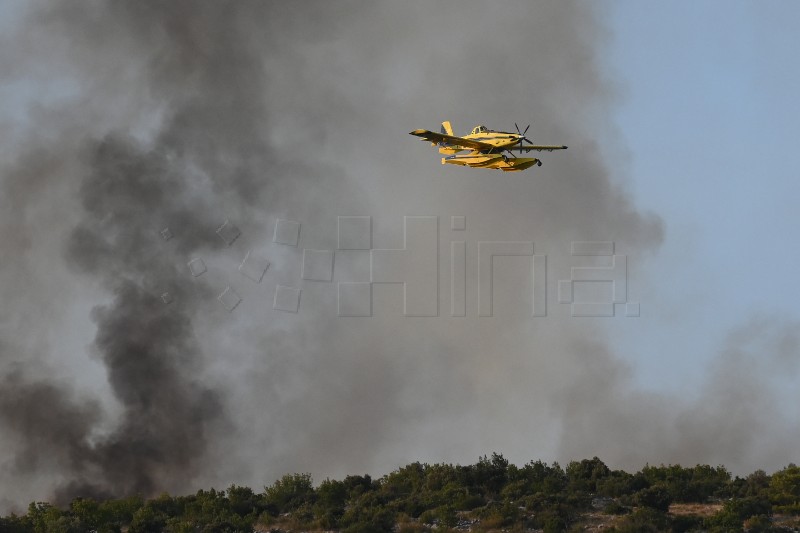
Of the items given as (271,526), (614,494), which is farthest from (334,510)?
(614,494)

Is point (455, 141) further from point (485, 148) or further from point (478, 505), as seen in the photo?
point (478, 505)

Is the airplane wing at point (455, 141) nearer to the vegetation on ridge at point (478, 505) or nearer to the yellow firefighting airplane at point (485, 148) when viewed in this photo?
the yellow firefighting airplane at point (485, 148)

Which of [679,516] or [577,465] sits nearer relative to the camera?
[679,516]

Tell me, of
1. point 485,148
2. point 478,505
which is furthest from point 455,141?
point 478,505

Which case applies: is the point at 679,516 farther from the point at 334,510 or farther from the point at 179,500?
the point at 179,500

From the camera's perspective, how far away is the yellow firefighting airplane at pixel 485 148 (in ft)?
373

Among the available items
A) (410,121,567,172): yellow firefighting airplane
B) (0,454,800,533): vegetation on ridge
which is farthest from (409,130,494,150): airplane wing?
(0,454,800,533): vegetation on ridge

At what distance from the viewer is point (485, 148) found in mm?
115312

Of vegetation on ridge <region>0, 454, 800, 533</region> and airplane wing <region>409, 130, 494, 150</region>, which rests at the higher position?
airplane wing <region>409, 130, 494, 150</region>

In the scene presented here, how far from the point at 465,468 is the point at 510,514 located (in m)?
15.4

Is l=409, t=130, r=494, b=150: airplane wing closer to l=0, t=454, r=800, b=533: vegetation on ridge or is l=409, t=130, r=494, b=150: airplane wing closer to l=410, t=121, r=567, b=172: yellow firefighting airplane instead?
l=410, t=121, r=567, b=172: yellow firefighting airplane

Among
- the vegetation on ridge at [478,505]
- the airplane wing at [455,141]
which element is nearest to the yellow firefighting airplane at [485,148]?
the airplane wing at [455,141]

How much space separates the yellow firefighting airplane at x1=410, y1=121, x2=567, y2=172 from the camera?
11362 cm

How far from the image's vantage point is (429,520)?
350 ft
